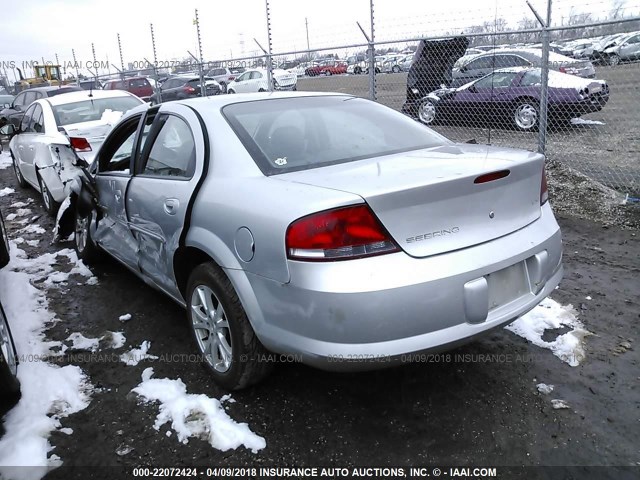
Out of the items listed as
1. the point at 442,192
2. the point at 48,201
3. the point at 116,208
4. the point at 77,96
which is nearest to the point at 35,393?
the point at 116,208

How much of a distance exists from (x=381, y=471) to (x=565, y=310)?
2.07 metres

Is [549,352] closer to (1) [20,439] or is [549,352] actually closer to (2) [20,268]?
(1) [20,439]

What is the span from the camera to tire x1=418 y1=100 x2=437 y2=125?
10.9m

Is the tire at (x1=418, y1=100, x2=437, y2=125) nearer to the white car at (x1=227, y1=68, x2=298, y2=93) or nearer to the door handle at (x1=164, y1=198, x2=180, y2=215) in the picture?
the white car at (x1=227, y1=68, x2=298, y2=93)

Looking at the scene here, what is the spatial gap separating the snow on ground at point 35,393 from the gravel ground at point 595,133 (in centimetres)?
617

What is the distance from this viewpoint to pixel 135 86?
20438 mm

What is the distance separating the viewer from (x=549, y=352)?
10.5 feet

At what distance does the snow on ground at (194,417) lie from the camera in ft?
8.33

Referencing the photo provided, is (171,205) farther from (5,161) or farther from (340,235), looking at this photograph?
(5,161)

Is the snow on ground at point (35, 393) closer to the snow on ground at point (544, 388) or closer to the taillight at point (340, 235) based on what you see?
the taillight at point (340, 235)

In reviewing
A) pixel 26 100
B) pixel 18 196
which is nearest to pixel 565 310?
pixel 18 196

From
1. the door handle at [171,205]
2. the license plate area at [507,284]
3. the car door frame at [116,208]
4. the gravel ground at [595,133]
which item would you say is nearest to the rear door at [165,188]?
the door handle at [171,205]

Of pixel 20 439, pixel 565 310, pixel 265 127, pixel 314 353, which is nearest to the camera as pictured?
pixel 314 353

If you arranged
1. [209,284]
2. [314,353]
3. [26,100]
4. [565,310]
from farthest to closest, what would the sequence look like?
[26,100], [565,310], [209,284], [314,353]
